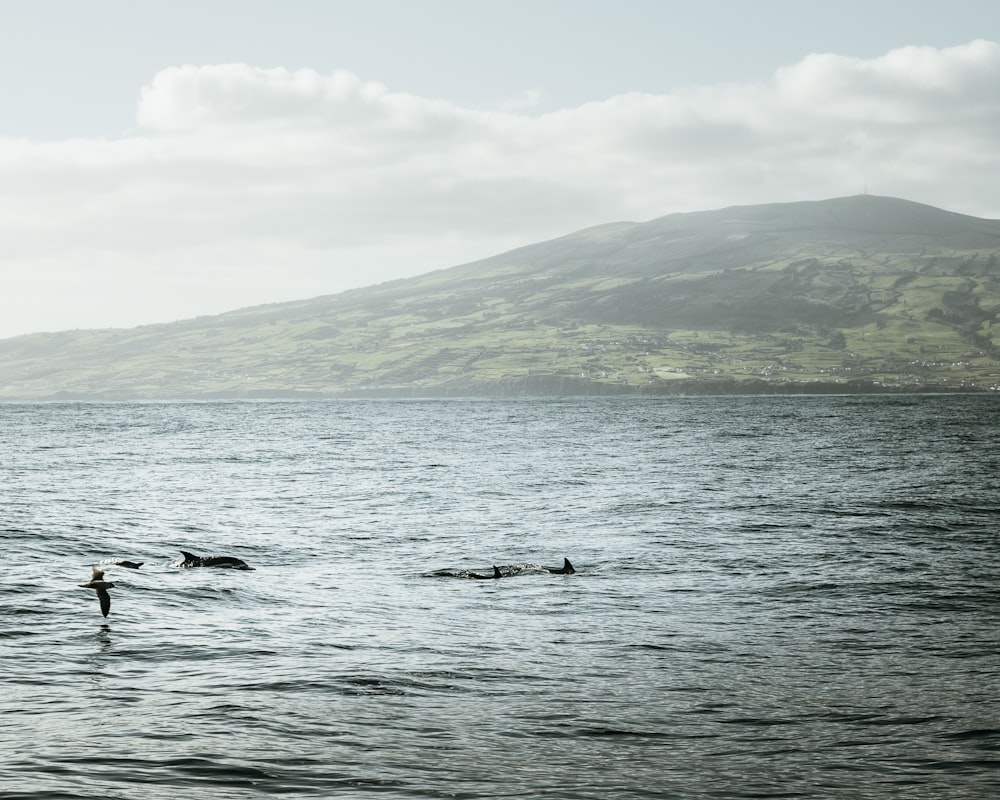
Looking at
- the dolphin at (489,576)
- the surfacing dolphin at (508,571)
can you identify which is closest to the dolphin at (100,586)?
the surfacing dolphin at (508,571)

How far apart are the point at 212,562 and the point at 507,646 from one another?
15.3 m

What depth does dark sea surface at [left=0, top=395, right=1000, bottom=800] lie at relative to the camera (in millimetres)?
14711

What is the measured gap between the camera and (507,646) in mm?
23125

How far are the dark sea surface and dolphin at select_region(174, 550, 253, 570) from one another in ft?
3.09

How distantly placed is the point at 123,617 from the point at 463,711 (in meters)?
12.3

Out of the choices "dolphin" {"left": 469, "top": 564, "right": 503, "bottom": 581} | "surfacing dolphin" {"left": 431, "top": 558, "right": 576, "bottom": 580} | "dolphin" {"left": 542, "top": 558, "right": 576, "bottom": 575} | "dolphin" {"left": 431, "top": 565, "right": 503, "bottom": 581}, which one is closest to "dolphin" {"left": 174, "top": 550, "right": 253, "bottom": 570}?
"dolphin" {"left": 431, "top": 565, "right": 503, "bottom": 581}

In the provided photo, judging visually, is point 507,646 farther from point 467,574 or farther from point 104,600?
point 467,574

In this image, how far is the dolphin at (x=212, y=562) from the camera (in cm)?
3459

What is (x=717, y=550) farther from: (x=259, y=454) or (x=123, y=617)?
(x=259, y=454)

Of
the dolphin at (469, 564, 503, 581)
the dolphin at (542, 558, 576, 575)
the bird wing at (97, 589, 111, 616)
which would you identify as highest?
the bird wing at (97, 589, 111, 616)

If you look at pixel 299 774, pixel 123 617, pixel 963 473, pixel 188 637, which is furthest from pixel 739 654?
pixel 963 473

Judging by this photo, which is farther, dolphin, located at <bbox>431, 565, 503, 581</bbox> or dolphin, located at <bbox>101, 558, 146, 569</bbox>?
dolphin, located at <bbox>101, 558, 146, 569</bbox>

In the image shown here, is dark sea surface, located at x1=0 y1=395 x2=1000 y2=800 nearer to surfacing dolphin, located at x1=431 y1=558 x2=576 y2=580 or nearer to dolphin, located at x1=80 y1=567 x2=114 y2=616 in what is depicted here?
surfacing dolphin, located at x1=431 y1=558 x2=576 y2=580

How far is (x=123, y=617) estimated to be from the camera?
2617 cm
